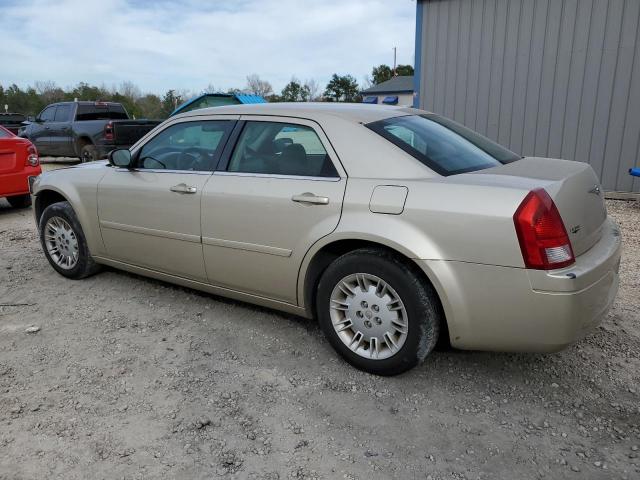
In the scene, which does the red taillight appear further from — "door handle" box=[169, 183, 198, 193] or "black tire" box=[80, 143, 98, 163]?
"black tire" box=[80, 143, 98, 163]

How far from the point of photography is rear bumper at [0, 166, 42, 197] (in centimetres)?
732

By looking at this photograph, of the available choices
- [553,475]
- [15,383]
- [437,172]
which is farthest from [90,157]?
[553,475]

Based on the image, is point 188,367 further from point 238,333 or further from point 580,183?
point 580,183

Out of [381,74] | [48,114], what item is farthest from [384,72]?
[48,114]

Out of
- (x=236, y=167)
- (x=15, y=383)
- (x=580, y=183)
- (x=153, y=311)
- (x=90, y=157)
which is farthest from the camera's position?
(x=90, y=157)

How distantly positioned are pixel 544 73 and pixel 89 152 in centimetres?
1020

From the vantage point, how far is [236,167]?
3.50 metres

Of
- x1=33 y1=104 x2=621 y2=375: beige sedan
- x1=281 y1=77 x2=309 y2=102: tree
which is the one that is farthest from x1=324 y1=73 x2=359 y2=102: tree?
x1=33 y1=104 x2=621 y2=375: beige sedan

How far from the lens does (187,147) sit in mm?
3896

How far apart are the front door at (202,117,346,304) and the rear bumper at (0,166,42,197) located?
5.27m

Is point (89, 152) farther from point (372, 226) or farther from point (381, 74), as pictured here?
point (381, 74)

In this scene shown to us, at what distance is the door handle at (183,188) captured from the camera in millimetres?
3579

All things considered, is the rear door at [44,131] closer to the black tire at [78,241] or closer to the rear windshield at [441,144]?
the black tire at [78,241]

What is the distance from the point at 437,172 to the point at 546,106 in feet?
22.4
